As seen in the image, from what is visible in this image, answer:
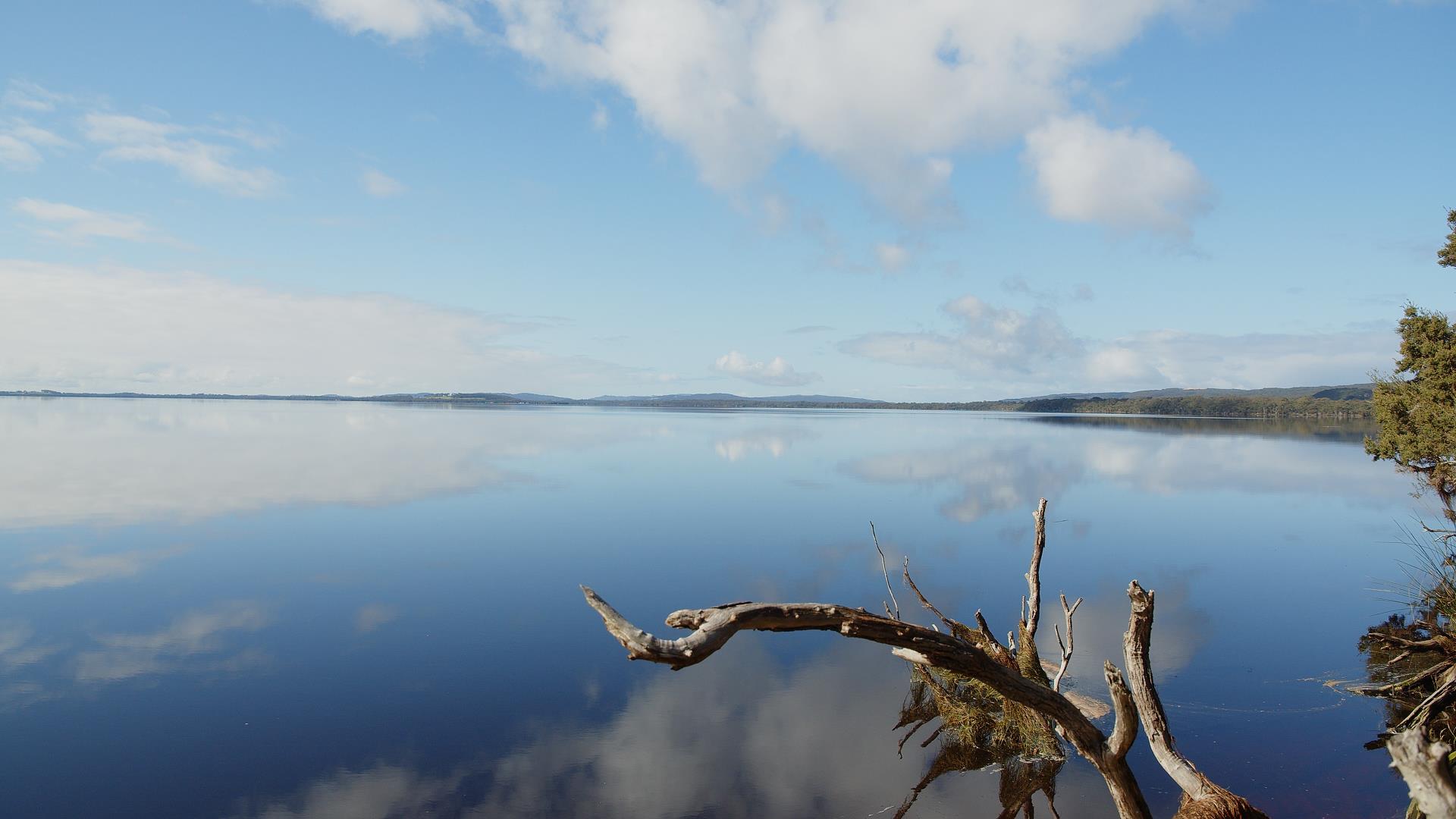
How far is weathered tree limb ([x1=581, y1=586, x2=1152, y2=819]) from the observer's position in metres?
3.24

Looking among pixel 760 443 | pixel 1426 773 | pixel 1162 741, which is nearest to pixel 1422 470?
pixel 1162 741

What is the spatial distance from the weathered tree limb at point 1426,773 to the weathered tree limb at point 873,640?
4.48ft

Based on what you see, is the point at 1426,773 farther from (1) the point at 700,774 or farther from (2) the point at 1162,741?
(1) the point at 700,774

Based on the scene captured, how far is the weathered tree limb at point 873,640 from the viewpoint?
3.24 m

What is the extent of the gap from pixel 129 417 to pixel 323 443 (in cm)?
4955

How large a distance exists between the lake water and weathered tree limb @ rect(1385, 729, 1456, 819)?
450 cm

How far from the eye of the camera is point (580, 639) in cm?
1126

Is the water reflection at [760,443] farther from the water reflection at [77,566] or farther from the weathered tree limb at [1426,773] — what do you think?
the weathered tree limb at [1426,773]

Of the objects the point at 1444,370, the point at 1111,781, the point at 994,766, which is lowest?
the point at 994,766

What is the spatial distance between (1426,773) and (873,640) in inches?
88.2

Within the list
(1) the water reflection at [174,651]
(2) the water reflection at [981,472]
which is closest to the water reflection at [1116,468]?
(2) the water reflection at [981,472]

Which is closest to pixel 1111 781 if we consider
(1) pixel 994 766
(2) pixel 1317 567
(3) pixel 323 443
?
(1) pixel 994 766

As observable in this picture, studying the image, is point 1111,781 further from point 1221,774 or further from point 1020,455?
point 1020,455

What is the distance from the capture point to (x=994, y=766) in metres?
7.80
